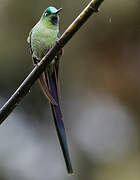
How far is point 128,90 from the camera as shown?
5617 mm

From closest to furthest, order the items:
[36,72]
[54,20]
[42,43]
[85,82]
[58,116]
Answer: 1. [36,72]
2. [58,116]
3. [42,43]
4. [54,20]
5. [85,82]

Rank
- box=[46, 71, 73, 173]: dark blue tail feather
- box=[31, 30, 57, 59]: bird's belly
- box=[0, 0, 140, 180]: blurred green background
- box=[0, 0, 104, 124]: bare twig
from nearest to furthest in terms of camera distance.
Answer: box=[0, 0, 104, 124]: bare twig, box=[46, 71, 73, 173]: dark blue tail feather, box=[31, 30, 57, 59]: bird's belly, box=[0, 0, 140, 180]: blurred green background

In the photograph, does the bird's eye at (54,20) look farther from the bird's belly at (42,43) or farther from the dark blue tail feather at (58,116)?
the dark blue tail feather at (58,116)

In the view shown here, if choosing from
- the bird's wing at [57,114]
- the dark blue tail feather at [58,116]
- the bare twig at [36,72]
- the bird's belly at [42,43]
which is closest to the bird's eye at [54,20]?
the bird's belly at [42,43]

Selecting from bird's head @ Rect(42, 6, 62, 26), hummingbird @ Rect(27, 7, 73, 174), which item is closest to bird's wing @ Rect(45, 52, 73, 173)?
hummingbird @ Rect(27, 7, 73, 174)

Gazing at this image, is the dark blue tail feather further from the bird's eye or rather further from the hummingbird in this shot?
the bird's eye

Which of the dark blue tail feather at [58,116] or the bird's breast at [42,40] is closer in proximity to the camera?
the dark blue tail feather at [58,116]

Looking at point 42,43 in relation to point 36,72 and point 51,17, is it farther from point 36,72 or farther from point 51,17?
point 36,72

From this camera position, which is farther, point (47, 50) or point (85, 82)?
point (85, 82)

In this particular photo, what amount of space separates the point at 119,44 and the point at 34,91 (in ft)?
4.20

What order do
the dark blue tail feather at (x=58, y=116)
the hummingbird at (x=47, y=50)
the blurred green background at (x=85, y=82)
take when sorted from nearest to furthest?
1. the dark blue tail feather at (x=58, y=116)
2. the hummingbird at (x=47, y=50)
3. the blurred green background at (x=85, y=82)

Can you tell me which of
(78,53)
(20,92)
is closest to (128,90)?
(78,53)

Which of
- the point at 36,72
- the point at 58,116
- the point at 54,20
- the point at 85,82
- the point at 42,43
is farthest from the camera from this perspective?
the point at 85,82

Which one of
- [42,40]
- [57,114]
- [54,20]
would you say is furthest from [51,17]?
[57,114]
